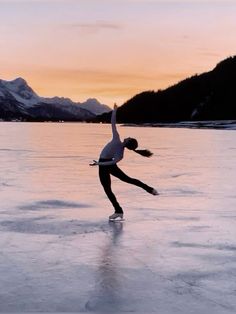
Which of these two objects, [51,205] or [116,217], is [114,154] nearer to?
[116,217]

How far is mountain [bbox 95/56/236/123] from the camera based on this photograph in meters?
164

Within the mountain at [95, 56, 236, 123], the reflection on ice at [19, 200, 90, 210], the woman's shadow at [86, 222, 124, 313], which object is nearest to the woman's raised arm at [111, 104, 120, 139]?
the woman's shadow at [86, 222, 124, 313]

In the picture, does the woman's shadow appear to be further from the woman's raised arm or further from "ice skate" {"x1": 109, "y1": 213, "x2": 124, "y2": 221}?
the woman's raised arm

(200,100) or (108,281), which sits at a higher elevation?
(200,100)

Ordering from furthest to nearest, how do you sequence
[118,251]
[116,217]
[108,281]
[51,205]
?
[51,205], [116,217], [118,251], [108,281]

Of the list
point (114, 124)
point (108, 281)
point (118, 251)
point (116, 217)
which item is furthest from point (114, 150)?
point (108, 281)

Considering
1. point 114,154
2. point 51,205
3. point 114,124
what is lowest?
point 51,205

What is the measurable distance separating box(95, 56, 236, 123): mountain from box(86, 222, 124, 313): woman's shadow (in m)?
152

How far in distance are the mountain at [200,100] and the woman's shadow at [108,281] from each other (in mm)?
151577

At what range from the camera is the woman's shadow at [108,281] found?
174 inches

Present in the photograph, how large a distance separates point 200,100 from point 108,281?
177 metres

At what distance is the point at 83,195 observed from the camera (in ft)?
37.7

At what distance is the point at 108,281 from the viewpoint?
5117 mm

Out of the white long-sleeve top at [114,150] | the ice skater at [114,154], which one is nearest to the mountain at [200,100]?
the ice skater at [114,154]
